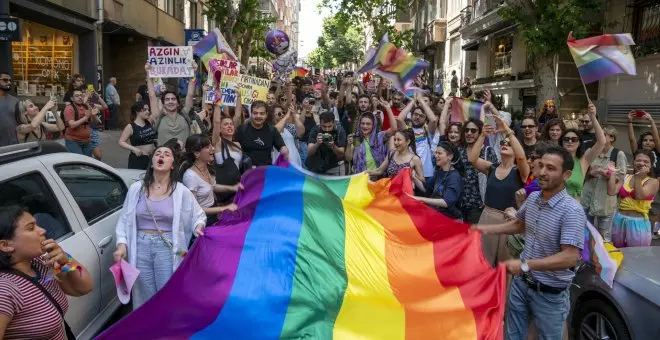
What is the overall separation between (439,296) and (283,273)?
1.17 meters

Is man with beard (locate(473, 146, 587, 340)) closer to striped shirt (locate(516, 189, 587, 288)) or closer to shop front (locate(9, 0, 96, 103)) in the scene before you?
striped shirt (locate(516, 189, 587, 288))

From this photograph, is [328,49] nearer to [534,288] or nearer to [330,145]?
[330,145]

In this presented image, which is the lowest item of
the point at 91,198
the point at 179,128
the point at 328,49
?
the point at 91,198

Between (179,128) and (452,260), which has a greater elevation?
(179,128)

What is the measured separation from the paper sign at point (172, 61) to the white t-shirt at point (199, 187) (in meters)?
4.18

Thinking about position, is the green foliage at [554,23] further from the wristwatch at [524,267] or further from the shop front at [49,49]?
the wristwatch at [524,267]

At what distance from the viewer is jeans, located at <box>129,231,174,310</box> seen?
4535 mm

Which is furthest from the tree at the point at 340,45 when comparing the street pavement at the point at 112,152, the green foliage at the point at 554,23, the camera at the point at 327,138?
the camera at the point at 327,138

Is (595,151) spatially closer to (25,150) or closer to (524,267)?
(524,267)

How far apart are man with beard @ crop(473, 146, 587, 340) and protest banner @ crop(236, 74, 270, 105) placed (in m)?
6.28

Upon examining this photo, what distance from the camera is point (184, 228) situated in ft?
15.3

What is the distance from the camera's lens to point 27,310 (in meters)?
2.74

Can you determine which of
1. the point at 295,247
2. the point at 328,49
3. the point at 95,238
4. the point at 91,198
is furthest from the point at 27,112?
the point at 328,49

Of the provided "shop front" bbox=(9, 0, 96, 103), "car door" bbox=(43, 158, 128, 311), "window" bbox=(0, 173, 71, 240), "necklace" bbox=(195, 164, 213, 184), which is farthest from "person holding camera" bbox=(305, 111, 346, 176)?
"shop front" bbox=(9, 0, 96, 103)
